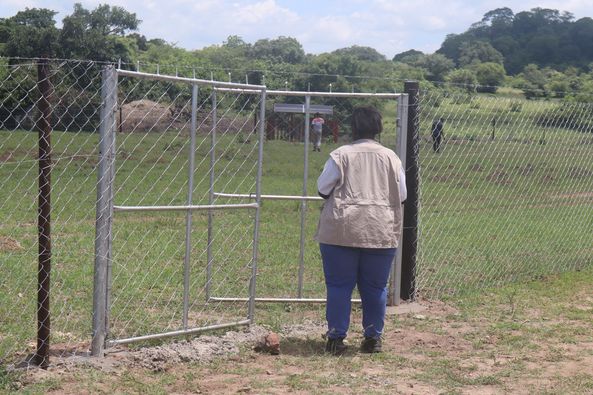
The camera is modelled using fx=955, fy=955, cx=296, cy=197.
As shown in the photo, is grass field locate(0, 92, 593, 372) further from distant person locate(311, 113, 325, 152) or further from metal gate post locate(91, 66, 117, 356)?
distant person locate(311, 113, 325, 152)

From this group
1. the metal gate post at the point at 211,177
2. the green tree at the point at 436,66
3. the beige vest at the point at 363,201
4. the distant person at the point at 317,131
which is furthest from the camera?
the green tree at the point at 436,66

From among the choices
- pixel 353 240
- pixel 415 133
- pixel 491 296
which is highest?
pixel 415 133

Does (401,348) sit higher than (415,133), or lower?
lower

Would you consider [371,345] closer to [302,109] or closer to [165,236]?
[302,109]

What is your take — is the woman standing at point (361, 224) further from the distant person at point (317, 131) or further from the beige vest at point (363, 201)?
the distant person at point (317, 131)

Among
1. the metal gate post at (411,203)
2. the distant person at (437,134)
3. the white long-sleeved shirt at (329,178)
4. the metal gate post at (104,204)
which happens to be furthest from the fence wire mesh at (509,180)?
the metal gate post at (104,204)

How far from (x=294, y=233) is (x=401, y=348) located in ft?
19.1

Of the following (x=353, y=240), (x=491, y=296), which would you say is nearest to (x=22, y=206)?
(x=491, y=296)

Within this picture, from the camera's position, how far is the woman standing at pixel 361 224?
6918 millimetres

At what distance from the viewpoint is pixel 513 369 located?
22.3 ft

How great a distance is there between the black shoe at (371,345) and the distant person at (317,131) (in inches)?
132

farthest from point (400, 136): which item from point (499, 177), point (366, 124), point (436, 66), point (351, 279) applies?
point (436, 66)

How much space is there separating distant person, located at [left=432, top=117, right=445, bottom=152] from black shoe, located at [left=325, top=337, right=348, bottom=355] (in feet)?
10.7

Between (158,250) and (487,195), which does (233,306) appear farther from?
(487,195)
